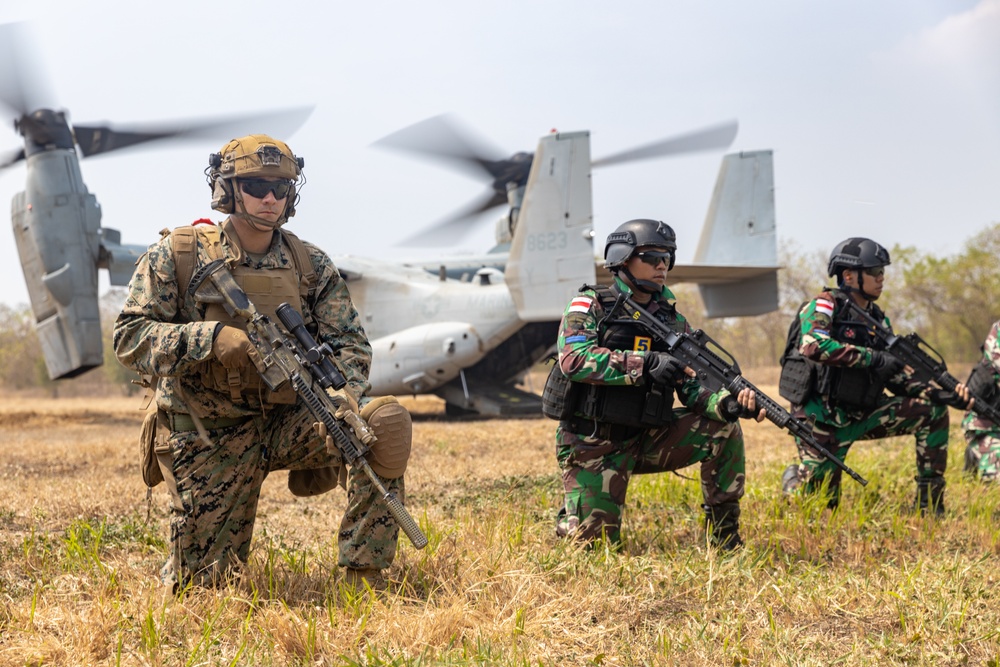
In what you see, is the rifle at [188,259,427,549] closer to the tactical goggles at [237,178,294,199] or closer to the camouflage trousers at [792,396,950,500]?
the tactical goggles at [237,178,294,199]

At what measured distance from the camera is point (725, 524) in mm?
4410

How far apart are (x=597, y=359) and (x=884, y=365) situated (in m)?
2.20

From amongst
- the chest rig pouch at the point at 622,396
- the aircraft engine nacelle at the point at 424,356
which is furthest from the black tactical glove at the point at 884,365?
the aircraft engine nacelle at the point at 424,356

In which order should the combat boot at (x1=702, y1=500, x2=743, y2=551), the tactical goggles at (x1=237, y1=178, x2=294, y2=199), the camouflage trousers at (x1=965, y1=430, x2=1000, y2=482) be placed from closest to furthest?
the tactical goggles at (x1=237, y1=178, x2=294, y2=199)
the combat boot at (x1=702, y1=500, x2=743, y2=551)
the camouflage trousers at (x1=965, y1=430, x2=1000, y2=482)

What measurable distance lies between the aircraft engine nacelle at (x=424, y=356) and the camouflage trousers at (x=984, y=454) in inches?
314

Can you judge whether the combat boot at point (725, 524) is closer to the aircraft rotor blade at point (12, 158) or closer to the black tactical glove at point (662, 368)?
the black tactical glove at point (662, 368)

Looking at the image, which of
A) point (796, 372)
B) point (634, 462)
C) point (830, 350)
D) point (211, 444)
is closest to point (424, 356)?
point (796, 372)

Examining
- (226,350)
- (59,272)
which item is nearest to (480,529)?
(226,350)

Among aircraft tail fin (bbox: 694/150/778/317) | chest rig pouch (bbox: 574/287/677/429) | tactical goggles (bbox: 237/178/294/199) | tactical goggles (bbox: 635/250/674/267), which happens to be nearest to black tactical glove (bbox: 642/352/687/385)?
chest rig pouch (bbox: 574/287/677/429)

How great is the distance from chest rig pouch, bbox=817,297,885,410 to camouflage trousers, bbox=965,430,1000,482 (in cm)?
114

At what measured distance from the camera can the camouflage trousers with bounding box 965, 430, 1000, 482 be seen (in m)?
5.95

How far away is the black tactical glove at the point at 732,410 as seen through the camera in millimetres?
4027

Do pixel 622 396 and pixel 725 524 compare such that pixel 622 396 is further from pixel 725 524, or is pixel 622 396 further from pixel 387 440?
pixel 387 440

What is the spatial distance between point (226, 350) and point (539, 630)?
142 cm
